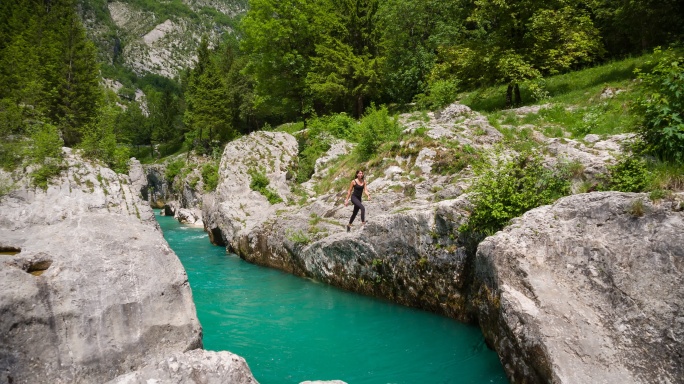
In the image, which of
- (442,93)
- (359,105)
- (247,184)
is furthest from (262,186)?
(442,93)

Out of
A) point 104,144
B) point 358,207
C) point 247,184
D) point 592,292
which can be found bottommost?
point 592,292

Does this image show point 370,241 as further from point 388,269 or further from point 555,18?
point 555,18

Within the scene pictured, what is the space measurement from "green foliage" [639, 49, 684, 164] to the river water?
20.6 feet

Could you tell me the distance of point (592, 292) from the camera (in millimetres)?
7516

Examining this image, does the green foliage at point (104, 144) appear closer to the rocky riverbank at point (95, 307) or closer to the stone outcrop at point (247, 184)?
the stone outcrop at point (247, 184)

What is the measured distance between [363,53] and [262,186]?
572 inches

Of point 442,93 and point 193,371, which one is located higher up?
point 442,93

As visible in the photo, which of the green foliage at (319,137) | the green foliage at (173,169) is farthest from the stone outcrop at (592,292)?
the green foliage at (173,169)

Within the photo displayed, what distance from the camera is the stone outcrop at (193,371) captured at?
5227 millimetres

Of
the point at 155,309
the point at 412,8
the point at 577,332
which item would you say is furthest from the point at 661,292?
the point at 412,8

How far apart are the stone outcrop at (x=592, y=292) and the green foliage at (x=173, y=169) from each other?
59.7 meters

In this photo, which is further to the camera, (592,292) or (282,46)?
(282,46)

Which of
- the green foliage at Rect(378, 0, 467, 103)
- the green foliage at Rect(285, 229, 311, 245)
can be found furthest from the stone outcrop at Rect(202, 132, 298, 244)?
the green foliage at Rect(378, 0, 467, 103)

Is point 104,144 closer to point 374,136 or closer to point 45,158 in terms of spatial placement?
point 45,158
